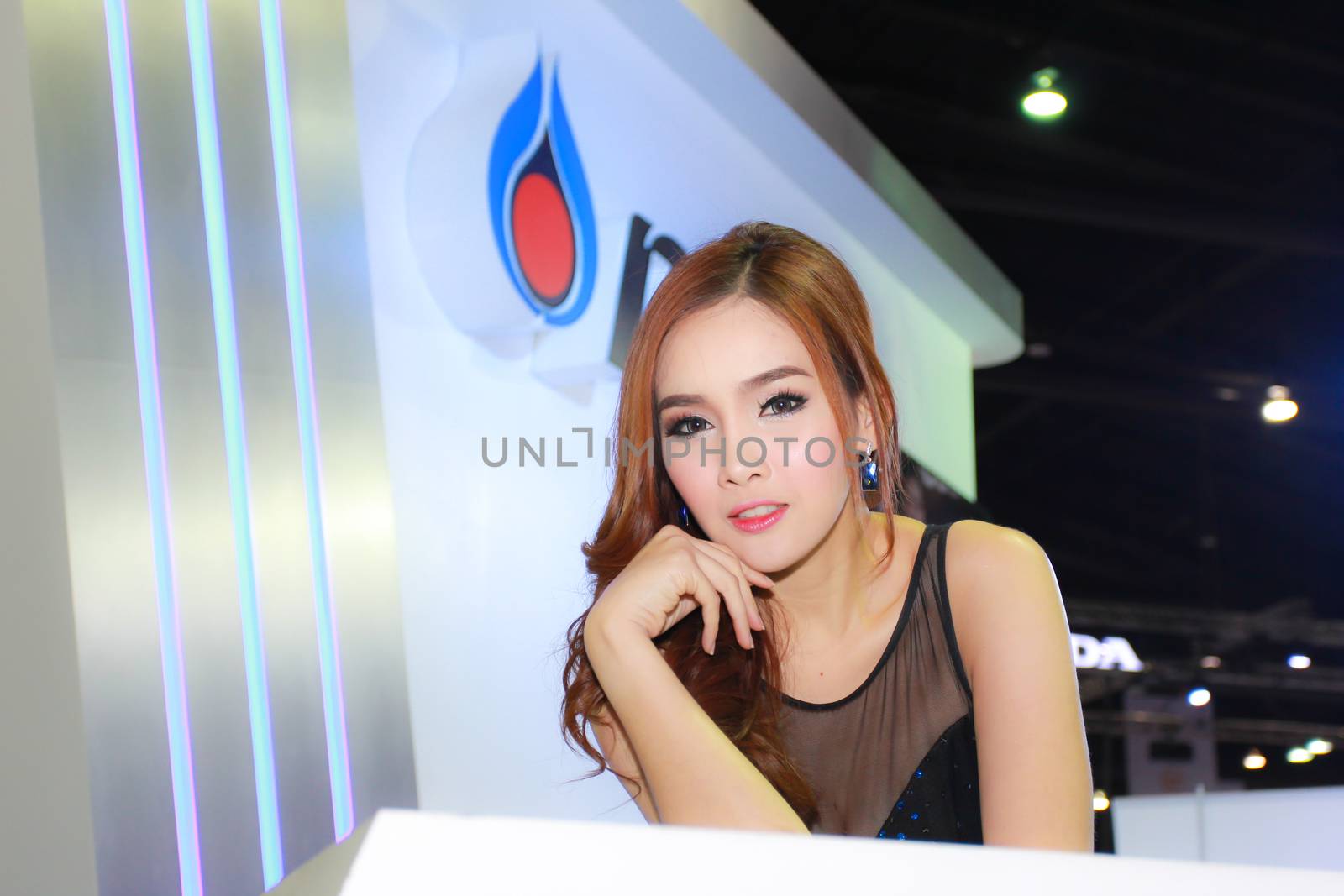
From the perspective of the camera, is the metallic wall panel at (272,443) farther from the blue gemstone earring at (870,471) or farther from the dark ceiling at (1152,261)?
the dark ceiling at (1152,261)

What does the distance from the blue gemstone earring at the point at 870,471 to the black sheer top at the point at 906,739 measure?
16cm

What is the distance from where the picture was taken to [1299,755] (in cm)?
1228

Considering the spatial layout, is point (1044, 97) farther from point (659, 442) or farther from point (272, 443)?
point (272, 443)

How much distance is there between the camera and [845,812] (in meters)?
1.79

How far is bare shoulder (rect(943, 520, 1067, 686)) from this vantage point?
164 cm

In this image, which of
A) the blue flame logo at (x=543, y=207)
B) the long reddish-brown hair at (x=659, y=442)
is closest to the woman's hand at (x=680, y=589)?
the long reddish-brown hair at (x=659, y=442)

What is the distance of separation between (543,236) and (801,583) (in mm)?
1092

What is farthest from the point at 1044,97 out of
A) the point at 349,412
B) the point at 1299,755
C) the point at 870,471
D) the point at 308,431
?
the point at 1299,755

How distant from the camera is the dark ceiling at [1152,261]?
6.00m

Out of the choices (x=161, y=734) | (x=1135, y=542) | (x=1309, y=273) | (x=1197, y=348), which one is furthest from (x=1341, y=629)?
(x=161, y=734)

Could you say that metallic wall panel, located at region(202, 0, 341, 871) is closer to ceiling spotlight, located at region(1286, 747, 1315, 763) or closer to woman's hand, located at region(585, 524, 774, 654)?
woman's hand, located at region(585, 524, 774, 654)

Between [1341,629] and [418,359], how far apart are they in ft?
37.7

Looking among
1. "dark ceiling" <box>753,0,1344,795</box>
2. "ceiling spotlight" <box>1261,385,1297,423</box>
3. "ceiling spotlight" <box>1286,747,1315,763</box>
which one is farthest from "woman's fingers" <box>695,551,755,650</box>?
"ceiling spotlight" <box>1286,747,1315,763</box>

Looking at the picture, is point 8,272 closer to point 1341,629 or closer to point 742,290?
point 742,290
